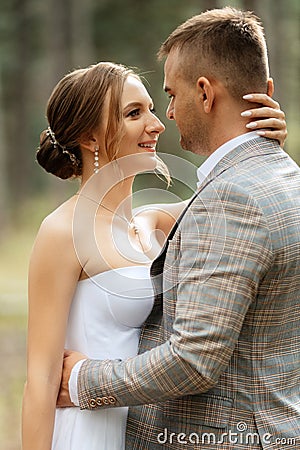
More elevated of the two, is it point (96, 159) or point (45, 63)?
point (96, 159)

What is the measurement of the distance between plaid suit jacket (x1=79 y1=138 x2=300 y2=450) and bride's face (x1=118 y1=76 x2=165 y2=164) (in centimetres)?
49

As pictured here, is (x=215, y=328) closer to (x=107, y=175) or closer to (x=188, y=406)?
(x=188, y=406)

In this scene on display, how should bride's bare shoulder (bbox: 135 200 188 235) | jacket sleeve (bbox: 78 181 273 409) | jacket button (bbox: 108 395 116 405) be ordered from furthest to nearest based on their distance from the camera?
bride's bare shoulder (bbox: 135 200 188 235)
jacket button (bbox: 108 395 116 405)
jacket sleeve (bbox: 78 181 273 409)

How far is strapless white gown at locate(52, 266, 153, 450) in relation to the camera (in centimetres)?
246

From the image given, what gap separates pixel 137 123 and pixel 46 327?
70 centimetres

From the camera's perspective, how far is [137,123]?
8.71 ft

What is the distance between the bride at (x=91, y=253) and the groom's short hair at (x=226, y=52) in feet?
0.22

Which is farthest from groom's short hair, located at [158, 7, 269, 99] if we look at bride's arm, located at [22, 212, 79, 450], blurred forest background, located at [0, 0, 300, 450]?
blurred forest background, located at [0, 0, 300, 450]

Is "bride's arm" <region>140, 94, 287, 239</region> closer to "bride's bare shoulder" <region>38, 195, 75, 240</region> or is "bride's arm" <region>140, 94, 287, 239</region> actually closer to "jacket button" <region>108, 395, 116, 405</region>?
"bride's bare shoulder" <region>38, 195, 75, 240</region>

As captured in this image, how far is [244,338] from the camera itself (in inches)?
84.2

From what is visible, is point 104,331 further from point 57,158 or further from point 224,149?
point 224,149

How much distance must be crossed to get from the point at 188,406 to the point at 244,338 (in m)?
0.25

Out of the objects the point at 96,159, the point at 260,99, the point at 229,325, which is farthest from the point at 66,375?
the point at 260,99

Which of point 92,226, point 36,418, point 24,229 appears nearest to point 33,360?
point 36,418
